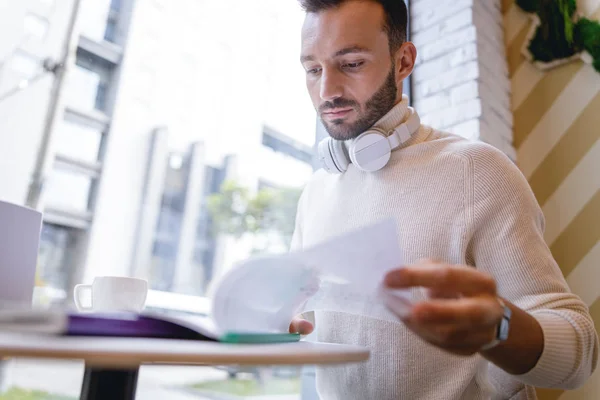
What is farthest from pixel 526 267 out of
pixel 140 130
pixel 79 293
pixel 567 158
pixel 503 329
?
pixel 140 130

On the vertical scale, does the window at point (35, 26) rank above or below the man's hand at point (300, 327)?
above

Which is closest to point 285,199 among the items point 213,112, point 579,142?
point 213,112

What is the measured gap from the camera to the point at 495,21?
6.00 ft

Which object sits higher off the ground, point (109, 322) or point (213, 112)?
point (213, 112)

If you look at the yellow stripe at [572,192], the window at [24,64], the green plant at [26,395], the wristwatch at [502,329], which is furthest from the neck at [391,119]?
the green plant at [26,395]

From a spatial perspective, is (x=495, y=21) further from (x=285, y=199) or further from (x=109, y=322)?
(x=109, y=322)

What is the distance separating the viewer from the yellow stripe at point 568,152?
157cm

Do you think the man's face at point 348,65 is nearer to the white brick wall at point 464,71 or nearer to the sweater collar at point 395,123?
the sweater collar at point 395,123

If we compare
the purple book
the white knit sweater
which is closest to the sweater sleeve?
the white knit sweater

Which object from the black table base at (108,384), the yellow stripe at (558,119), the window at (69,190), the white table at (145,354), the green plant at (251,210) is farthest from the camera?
the green plant at (251,210)

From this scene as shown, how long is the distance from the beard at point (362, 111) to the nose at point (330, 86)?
0.06 feet

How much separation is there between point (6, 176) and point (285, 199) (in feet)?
4.65

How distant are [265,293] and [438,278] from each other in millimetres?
200

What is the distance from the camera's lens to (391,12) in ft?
3.48
